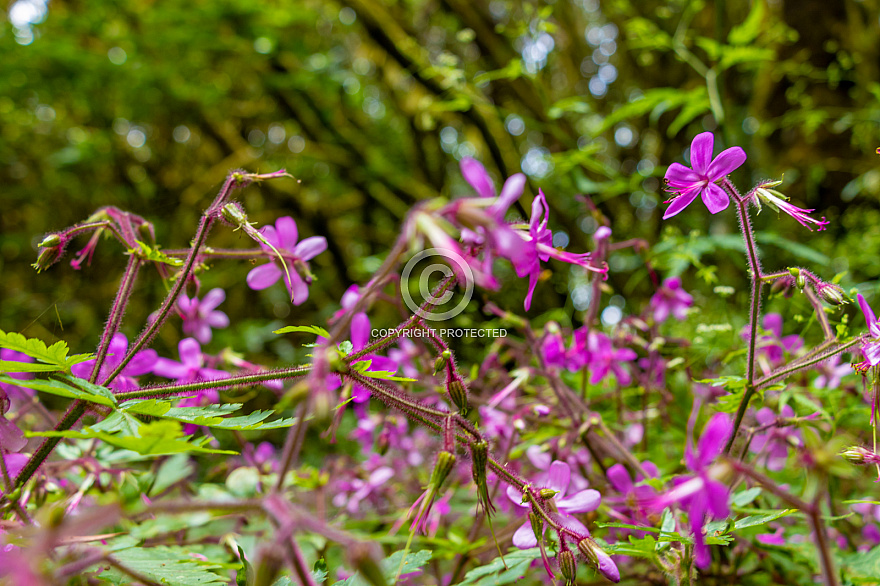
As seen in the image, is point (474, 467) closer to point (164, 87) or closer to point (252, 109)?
point (164, 87)

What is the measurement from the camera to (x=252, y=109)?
436 cm

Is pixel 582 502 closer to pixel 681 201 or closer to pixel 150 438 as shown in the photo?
pixel 681 201

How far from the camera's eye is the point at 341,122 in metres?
3.96

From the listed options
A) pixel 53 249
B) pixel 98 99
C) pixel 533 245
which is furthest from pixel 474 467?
pixel 98 99

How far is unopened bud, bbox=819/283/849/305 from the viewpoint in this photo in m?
0.87

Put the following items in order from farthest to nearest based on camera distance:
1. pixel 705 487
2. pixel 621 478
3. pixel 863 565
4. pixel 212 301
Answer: pixel 212 301 < pixel 621 478 < pixel 863 565 < pixel 705 487

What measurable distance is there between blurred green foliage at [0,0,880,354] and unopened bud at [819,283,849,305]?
141 centimetres

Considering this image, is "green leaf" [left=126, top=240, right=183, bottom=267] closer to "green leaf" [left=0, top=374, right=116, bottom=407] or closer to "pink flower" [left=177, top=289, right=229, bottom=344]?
"green leaf" [left=0, top=374, right=116, bottom=407]

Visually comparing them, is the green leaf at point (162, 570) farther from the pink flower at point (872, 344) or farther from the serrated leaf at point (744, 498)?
the pink flower at point (872, 344)

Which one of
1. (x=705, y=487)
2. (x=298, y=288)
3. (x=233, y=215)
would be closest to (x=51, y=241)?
(x=233, y=215)

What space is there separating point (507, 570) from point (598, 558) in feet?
0.71

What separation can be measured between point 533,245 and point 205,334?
110cm

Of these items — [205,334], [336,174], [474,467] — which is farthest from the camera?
[336,174]

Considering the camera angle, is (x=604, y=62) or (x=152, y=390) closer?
(x=152, y=390)
